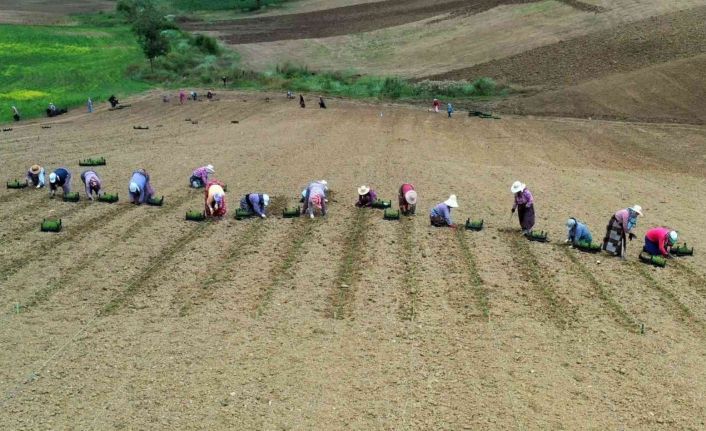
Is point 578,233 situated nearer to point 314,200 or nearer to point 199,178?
point 314,200

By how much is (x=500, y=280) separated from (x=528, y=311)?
5.74 feet

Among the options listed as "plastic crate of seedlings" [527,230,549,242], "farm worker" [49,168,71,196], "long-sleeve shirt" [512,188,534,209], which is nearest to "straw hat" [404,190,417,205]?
"long-sleeve shirt" [512,188,534,209]

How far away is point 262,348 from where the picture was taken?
1368 centimetres

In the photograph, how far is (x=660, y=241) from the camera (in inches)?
754

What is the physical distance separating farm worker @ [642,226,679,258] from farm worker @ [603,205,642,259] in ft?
1.73

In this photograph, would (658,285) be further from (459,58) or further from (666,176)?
(459,58)

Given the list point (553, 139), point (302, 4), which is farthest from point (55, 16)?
point (553, 139)

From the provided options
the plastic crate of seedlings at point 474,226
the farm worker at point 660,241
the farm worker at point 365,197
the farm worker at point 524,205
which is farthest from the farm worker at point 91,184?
the farm worker at point 660,241

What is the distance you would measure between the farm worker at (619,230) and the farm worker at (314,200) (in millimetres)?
8432

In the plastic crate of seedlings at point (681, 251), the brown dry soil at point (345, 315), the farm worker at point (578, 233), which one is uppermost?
the farm worker at point (578, 233)

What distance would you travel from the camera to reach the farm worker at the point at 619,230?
1876 centimetres

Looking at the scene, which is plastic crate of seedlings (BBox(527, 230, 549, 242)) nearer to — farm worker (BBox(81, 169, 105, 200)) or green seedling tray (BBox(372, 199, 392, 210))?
green seedling tray (BBox(372, 199, 392, 210))

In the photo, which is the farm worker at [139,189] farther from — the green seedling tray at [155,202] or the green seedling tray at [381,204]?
the green seedling tray at [381,204]

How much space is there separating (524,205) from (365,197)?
5.40 meters
